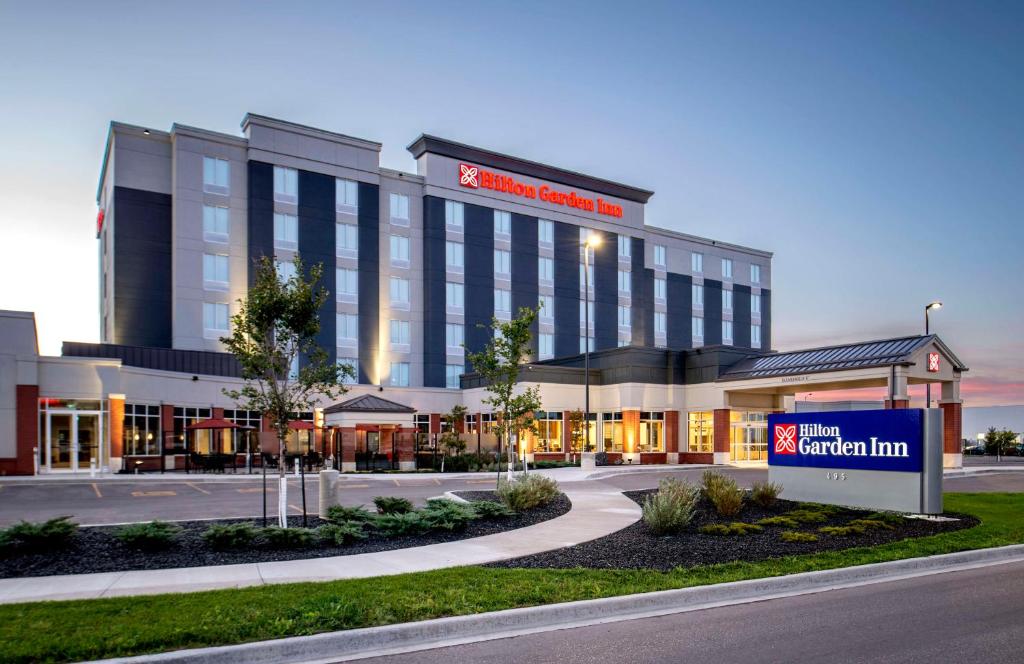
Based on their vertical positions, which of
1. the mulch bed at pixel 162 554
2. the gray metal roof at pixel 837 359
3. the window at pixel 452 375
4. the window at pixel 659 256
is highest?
the window at pixel 659 256

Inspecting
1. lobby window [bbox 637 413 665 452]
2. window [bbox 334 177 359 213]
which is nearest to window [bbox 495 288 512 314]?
window [bbox 334 177 359 213]

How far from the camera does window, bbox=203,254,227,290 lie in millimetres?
46631

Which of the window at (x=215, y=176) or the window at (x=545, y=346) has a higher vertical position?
the window at (x=215, y=176)

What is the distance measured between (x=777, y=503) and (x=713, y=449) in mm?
28566

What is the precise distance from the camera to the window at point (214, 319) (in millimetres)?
46469

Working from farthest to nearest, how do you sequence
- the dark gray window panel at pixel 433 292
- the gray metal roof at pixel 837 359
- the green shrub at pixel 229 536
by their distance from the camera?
1. the dark gray window panel at pixel 433 292
2. the gray metal roof at pixel 837 359
3. the green shrub at pixel 229 536

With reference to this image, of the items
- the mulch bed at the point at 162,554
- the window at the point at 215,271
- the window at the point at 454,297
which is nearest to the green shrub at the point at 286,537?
the mulch bed at the point at 162,554

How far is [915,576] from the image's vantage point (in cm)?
1122

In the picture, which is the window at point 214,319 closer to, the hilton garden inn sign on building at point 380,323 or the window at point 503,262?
the hilton garden inn sign on building at point 380,323

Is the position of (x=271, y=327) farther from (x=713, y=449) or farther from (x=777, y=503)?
(x=713, y=449)

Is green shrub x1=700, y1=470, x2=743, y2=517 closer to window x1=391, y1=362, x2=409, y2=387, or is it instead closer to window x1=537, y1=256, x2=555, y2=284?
window x1=391, y1=362, x2=409, y2=387

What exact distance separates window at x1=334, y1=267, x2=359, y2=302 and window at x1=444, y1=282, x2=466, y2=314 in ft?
22.3

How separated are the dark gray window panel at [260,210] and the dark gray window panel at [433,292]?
1145 cm

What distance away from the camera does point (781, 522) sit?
15484 mm
